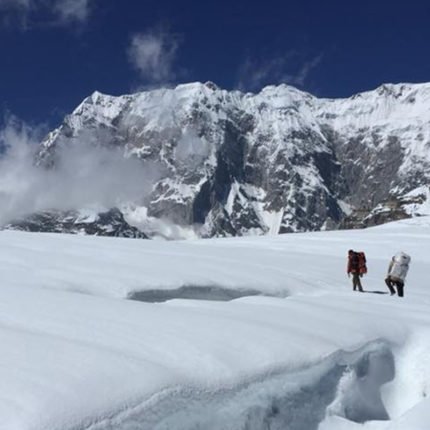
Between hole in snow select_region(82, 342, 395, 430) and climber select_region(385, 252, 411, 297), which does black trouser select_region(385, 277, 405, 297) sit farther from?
hole in snow select_region(82, 342, 395, 430)

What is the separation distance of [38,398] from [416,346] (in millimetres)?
6405

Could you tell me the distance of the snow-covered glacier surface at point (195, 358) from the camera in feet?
19.0

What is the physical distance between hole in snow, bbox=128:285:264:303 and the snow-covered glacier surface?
35 millimetres

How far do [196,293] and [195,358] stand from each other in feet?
21.7

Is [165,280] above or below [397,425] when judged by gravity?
above

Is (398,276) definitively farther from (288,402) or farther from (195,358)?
(195,358)

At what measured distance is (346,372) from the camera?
830cm

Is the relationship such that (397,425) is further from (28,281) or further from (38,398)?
(28,281)

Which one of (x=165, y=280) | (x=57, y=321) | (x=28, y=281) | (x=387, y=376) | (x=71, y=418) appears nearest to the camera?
(x=71, y=418)

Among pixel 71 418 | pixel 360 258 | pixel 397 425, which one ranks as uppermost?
pixel 360 258

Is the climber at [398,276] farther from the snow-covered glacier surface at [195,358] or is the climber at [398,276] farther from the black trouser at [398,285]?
the snow-covered glacier surface at [195,358]

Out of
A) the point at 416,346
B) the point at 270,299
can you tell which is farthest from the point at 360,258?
the point at 416,346

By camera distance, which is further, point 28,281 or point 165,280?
point 165,280

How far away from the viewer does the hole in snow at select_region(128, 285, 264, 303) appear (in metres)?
12.5
